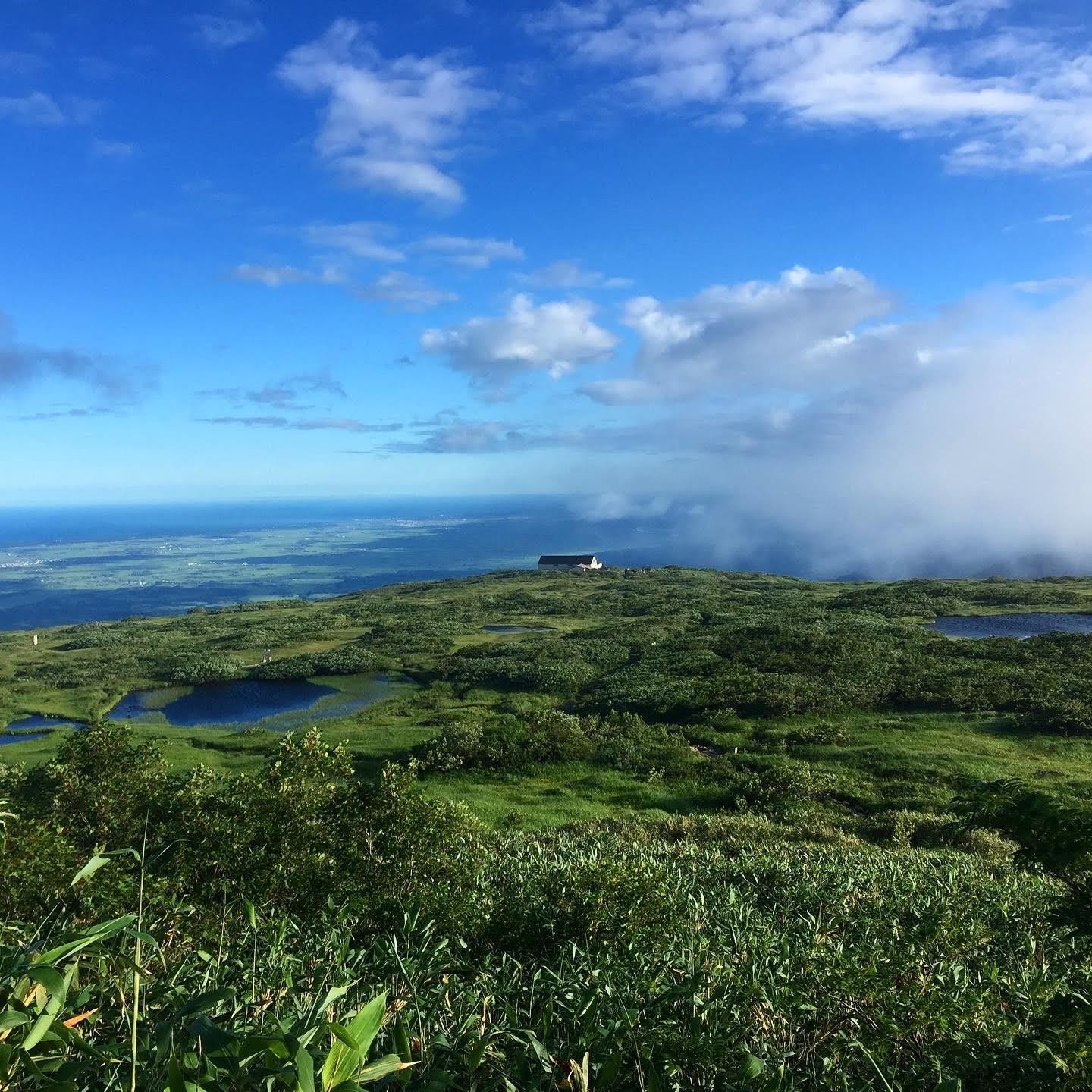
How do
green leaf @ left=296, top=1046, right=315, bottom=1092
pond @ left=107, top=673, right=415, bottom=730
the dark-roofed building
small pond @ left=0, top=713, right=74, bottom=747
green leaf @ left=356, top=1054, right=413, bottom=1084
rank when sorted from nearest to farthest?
green leaf @ left=296, top=1046, right=315, bottom=1092, green leaf @ left=356, top=1054, right=413, bottom=1084, small pond @ left=0, top=713, right=74, bottom=747, pond @ left=107, top=673, right=415, bottom=730, the dark-roofed building

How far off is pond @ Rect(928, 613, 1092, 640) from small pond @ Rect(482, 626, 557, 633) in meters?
32.5

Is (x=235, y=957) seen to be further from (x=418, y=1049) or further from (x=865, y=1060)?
(x=865, y=1060)

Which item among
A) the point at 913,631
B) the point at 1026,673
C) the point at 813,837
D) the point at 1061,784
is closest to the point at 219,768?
the point at 813,837

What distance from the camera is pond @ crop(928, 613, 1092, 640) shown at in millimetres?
49406

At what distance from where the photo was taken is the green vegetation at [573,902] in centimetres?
358

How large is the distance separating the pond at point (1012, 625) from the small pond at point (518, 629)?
32524 millimetres

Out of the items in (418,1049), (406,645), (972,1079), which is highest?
(418,1049)

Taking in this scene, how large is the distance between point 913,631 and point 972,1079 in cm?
4865

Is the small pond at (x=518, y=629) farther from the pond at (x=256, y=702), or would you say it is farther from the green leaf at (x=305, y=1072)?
the green leaf at (x=305, y=1072)

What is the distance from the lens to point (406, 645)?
201 ft

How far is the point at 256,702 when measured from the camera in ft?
155

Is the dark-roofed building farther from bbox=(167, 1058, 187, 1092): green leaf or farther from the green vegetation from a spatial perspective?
bbox=(167, 1058, 187, 1092): green leaf

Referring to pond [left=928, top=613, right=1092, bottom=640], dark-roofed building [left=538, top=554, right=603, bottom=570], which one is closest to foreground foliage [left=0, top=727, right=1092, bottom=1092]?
pond [left=928, top=613, right=1092, bottom=640]

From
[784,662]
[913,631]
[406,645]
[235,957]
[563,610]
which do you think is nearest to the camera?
[235,957]
